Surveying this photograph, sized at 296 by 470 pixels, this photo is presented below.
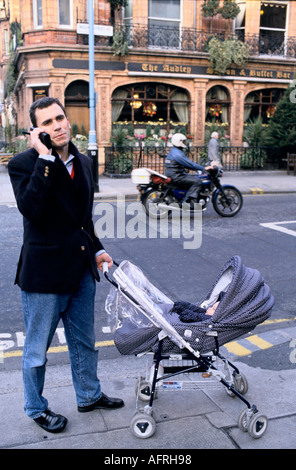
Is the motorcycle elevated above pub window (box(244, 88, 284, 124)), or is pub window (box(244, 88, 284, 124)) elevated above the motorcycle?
pub window (box(244, 88, 284, 124))

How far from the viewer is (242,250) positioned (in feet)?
26.6

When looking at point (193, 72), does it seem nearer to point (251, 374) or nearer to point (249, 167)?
point (249, 167)

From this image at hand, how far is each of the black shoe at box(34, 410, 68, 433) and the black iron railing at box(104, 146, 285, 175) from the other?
52.8ft

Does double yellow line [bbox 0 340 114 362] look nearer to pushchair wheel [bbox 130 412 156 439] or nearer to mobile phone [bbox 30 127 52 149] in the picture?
pushchair wheel [bbox 130 412 156 439]

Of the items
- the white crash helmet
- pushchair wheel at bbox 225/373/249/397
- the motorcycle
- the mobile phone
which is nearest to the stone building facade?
the white crash helmet

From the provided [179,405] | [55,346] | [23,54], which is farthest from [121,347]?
[23,54]

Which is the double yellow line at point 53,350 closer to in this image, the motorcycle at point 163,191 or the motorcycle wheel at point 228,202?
Answer: the motorcycle at point 163,191

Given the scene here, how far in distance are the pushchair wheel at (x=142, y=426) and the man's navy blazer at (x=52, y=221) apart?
0.91 m

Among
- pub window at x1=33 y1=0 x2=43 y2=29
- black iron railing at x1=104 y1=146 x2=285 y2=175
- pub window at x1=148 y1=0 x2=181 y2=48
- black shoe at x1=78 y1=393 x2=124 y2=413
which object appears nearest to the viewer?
black shoe at x1=78 y1=393 x2=124 y2=413

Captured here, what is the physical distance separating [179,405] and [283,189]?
1352cm

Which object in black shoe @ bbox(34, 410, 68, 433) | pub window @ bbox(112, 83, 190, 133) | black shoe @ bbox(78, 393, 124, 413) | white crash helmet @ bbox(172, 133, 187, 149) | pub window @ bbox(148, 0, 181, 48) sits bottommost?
black shoe @ bbox(78, 393, 124, 413)

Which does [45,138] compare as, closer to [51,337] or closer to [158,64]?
[51,337]

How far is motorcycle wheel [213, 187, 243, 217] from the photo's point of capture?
11.0 m

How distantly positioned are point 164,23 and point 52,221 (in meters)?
21.2
